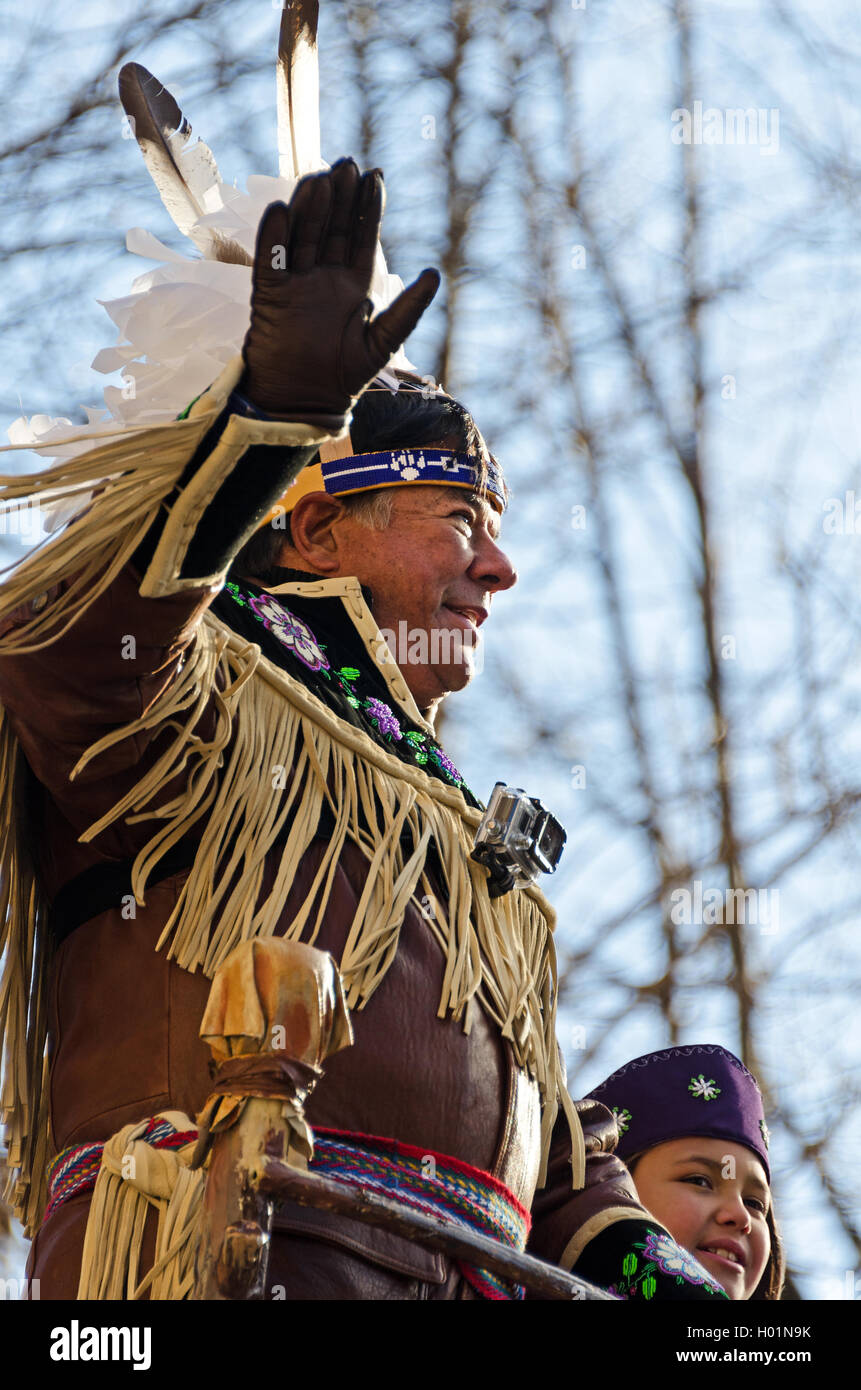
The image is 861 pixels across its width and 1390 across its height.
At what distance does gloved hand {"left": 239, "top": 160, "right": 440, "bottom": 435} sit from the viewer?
1.93 meters

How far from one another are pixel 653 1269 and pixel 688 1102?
1.09m

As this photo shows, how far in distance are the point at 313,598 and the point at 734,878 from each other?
14.8 ft

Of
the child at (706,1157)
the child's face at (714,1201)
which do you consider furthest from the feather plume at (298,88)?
the child's face at (714,1201)

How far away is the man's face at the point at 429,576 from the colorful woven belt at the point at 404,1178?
80 centimetres

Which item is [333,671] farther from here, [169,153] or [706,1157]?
[706,1157]

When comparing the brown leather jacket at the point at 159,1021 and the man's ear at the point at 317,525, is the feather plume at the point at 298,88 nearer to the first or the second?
the man's ear at the point at 317,525

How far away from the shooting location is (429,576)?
114 inches

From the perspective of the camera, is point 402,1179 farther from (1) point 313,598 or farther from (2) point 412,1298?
(1) point 313,598

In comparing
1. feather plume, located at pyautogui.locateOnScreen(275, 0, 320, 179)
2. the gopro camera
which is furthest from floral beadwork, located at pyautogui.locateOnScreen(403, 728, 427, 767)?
feather plume, located at pyautogui.locateOnScreen(275, 0, 320, 179)

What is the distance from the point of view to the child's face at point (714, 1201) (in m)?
3.52
